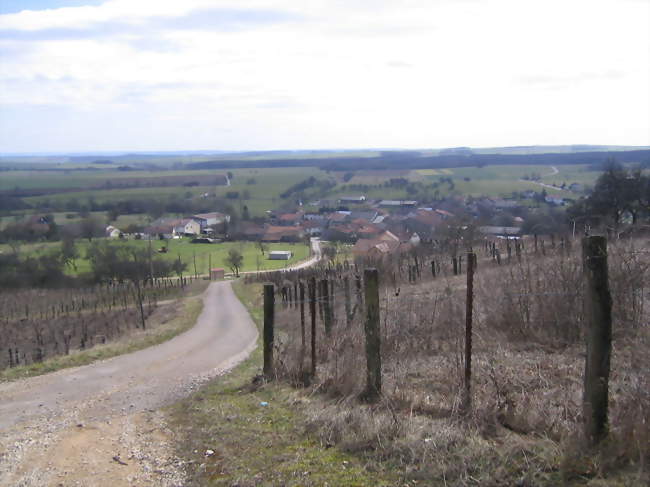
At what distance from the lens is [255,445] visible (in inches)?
252

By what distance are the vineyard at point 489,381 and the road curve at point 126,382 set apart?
2.51 meters

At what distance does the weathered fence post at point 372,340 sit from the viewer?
6844 millimetres

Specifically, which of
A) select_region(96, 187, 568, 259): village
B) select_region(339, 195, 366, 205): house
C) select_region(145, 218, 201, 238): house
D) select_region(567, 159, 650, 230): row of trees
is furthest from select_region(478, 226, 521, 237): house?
select_region(339, 195, 366, 205): house

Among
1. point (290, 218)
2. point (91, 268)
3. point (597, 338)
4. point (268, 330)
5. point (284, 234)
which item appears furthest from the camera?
point (290, 218)

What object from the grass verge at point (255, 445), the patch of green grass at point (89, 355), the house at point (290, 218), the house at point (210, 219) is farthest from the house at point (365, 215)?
the grass verge at point (255, 445)

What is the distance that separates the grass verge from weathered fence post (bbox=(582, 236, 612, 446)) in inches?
68.5

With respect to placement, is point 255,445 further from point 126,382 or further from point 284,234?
point 284,234

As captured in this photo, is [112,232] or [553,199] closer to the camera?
[553,199]

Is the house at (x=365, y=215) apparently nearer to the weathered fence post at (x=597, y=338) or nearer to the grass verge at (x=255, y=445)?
the grass verge at (x=255, y=445)

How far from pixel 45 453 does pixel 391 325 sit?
5.23m

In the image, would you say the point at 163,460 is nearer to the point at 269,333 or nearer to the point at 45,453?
the point at 45,453

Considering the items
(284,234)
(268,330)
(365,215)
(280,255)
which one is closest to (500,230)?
(280,255)

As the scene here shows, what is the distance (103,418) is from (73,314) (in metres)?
33.6

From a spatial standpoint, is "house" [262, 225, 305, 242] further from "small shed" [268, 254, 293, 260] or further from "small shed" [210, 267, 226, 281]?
"small shed" [210, 267, 226, 281]
